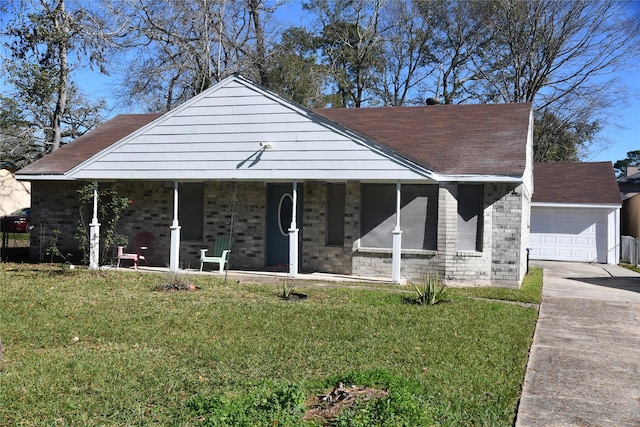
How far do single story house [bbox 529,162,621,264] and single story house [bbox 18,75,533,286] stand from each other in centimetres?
842

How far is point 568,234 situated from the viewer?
23984 millimetres

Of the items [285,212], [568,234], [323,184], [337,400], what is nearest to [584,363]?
[337,400]

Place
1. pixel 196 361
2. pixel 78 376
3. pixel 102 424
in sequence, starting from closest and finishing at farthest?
1. pixel 102 424
2. pixel 78 376
3. pixel 196 361

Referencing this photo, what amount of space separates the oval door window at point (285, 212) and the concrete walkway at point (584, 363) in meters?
6.53

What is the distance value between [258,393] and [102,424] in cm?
126

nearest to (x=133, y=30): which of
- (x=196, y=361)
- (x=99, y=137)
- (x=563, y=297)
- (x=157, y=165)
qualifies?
(x=99, y=137)

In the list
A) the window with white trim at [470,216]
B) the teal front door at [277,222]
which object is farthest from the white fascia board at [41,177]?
the window with white trim at [470,216]

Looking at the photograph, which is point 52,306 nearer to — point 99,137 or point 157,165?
point 157,165

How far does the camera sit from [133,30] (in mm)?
28188

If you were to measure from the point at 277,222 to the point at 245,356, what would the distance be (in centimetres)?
930

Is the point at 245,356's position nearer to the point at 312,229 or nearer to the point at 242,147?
the point at 242,147

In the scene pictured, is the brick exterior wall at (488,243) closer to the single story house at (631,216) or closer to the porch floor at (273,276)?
the porch floor at (273,276)

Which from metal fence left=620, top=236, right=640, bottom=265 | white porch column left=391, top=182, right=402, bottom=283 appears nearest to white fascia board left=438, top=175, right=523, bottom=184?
white porch column left=391, top=182, right=402, bottom=283

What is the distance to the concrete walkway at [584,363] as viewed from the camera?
17.2ft
